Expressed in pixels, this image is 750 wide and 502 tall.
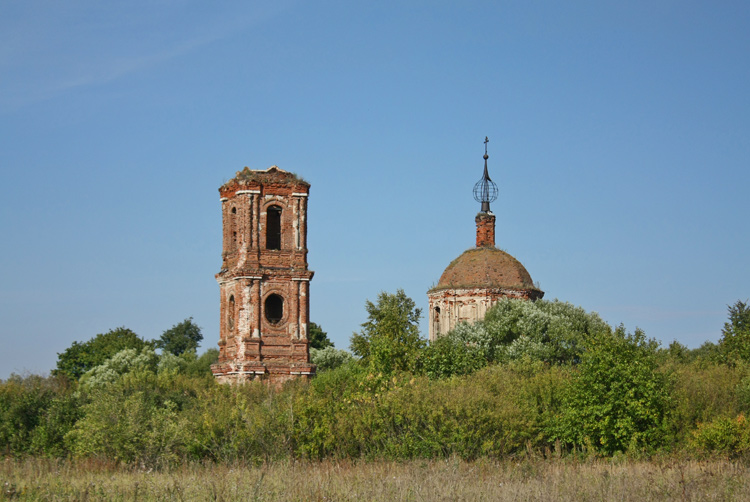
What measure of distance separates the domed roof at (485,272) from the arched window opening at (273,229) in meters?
11.2

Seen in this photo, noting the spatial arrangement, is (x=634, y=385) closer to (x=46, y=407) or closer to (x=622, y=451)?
(x=622, y=451)

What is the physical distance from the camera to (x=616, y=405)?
72.1ft

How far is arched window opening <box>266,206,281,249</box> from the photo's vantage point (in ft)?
125

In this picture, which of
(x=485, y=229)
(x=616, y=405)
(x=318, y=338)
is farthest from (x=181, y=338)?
(x=616, y=405)

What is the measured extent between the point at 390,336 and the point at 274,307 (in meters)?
6.65

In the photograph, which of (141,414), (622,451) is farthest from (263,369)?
(622,451)

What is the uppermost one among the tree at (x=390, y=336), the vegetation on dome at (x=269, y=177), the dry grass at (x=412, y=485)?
the vegetation on dome at (x=269, y=177)

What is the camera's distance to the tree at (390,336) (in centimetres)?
3491

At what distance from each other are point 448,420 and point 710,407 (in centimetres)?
816

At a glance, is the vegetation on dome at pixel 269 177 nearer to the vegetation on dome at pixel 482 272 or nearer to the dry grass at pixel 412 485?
the vegetation on dome at pixel 482 272

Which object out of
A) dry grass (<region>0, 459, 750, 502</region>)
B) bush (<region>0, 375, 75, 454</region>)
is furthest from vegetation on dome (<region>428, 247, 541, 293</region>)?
dry grass (<region>0, 459, 750, 502</region>)

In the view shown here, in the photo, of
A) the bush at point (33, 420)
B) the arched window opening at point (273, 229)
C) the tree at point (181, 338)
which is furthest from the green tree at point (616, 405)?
the tree at point (181, 338)

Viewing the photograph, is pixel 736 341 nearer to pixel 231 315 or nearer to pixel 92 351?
pixel 231 315

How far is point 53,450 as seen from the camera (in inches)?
976
